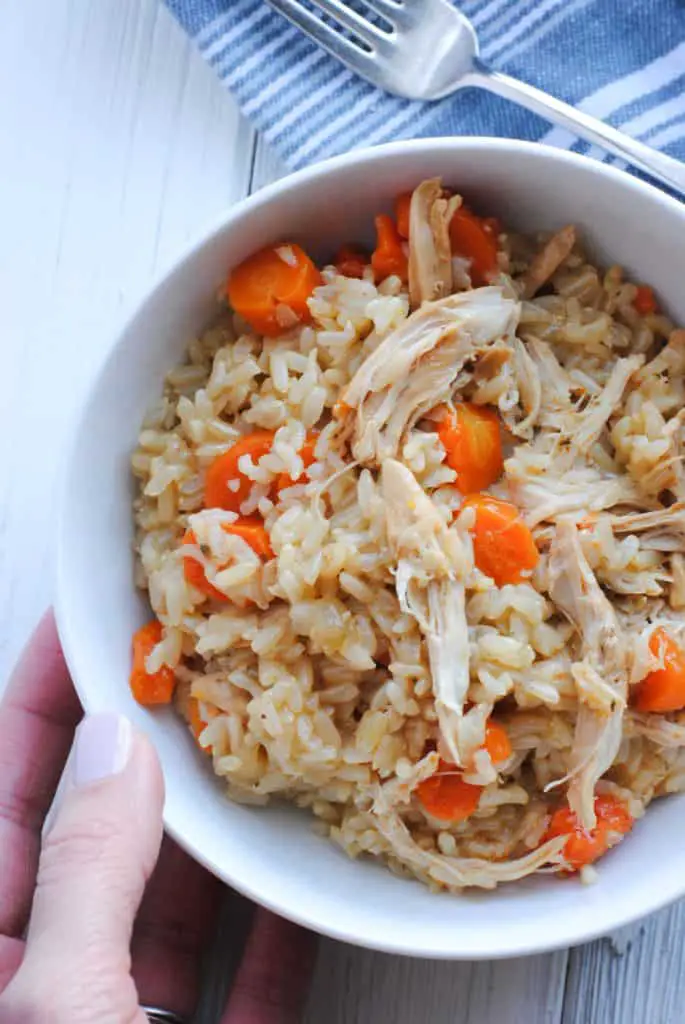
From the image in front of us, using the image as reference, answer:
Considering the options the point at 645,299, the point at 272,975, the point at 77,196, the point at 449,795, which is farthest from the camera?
the point at 77,196

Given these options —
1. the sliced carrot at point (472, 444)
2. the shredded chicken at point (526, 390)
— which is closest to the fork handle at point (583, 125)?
the shredded chicken at point (526, 390)

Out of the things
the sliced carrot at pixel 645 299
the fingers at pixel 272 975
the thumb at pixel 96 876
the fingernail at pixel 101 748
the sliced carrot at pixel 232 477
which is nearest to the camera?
the thumb at pixel 96 876

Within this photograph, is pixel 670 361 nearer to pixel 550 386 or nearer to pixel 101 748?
pixel 550 386

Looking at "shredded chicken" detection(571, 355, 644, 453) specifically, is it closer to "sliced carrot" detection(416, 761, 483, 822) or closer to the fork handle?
the fork handle

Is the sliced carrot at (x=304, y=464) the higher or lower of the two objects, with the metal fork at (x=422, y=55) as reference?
lower

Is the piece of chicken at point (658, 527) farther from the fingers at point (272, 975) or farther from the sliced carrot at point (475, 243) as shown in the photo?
the fingers at point (272, 975)

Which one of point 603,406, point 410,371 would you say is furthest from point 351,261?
point 603,406
